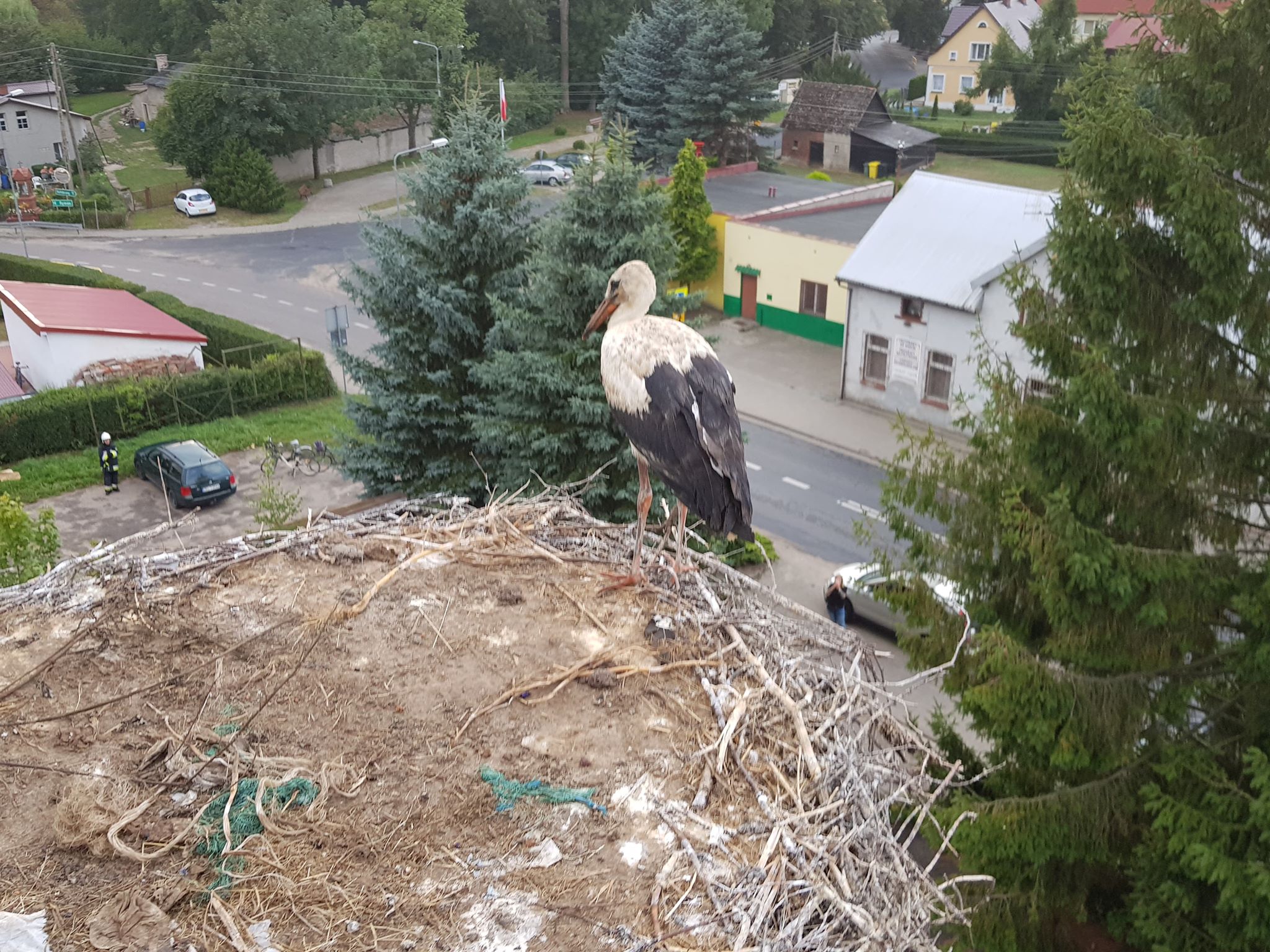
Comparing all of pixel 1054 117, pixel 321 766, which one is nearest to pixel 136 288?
pixel 321 766

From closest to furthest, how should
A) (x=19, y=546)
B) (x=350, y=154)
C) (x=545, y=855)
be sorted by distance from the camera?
1. (x=545, y=855)
2. (x=19, y=546)
3. (x=350, y=154)

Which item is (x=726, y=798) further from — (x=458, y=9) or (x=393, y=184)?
(x=458, y=9)

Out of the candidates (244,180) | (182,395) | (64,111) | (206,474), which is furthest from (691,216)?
(64,111)

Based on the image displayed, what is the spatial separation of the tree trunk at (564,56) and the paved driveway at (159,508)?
123 ft

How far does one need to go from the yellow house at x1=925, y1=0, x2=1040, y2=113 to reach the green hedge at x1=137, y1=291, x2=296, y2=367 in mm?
42940

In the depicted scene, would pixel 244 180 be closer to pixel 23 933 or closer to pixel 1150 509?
pixel 1150 509

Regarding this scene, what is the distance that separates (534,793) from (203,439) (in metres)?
18.4

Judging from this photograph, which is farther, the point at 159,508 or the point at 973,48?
the point at 973,48

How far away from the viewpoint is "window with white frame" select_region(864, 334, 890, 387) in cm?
2323

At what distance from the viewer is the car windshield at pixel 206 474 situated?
1947 cm

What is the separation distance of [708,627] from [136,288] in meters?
25.2

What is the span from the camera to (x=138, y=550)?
1580 cm

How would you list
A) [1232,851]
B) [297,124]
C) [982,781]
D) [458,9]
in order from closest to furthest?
[1232,851], [982,781], [297,124], [458,9]

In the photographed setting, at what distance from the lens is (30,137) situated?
142ft
